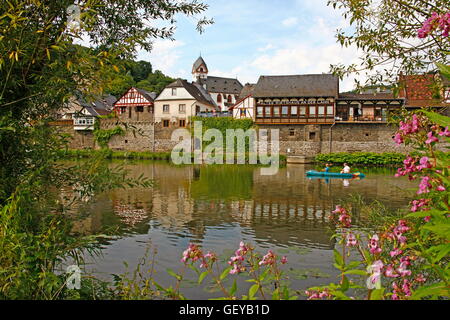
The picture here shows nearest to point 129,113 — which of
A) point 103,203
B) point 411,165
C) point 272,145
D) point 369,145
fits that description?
point 272,145

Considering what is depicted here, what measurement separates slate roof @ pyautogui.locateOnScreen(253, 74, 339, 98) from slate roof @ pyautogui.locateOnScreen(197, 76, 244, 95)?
92.5 feet

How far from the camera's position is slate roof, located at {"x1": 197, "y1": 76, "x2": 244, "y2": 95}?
6999 cm

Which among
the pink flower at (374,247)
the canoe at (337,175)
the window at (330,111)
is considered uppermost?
the window at (330,111)

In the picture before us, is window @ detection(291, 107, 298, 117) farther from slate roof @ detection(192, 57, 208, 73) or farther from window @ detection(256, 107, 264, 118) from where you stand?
slate roof @ detection(192, 57, 208, 73)

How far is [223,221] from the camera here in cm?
1230

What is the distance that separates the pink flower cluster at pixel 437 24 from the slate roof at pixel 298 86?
38341 millimetres

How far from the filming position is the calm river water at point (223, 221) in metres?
7.89

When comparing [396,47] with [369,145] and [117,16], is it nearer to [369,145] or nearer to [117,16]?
[117,16]

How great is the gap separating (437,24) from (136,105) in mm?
50450

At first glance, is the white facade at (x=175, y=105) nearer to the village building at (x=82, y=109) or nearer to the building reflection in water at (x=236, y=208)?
Answer: the building reflection in water at (x=236, y=208)

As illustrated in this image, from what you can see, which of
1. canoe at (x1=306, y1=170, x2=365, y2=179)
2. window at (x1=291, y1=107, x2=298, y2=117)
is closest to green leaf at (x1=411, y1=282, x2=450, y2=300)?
canoe at (x1=306, y1=170, x2=365, y2=179)

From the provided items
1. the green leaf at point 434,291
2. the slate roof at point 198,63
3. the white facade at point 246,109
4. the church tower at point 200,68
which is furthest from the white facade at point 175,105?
the green leaf at point 434,291

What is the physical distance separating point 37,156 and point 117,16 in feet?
8.12

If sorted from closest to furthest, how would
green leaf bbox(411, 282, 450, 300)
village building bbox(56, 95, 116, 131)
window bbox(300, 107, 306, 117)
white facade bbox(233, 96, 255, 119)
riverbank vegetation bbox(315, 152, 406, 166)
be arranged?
green leaf bbox(411, 282, 450, 300)
village building bbox(56, 95, 116, 131)
riverbank vegetation bbox(315, 152, 406, 166)
window bbox(300, 107, 306, 117)
white facade bbox(233, 96, 255, 119)
